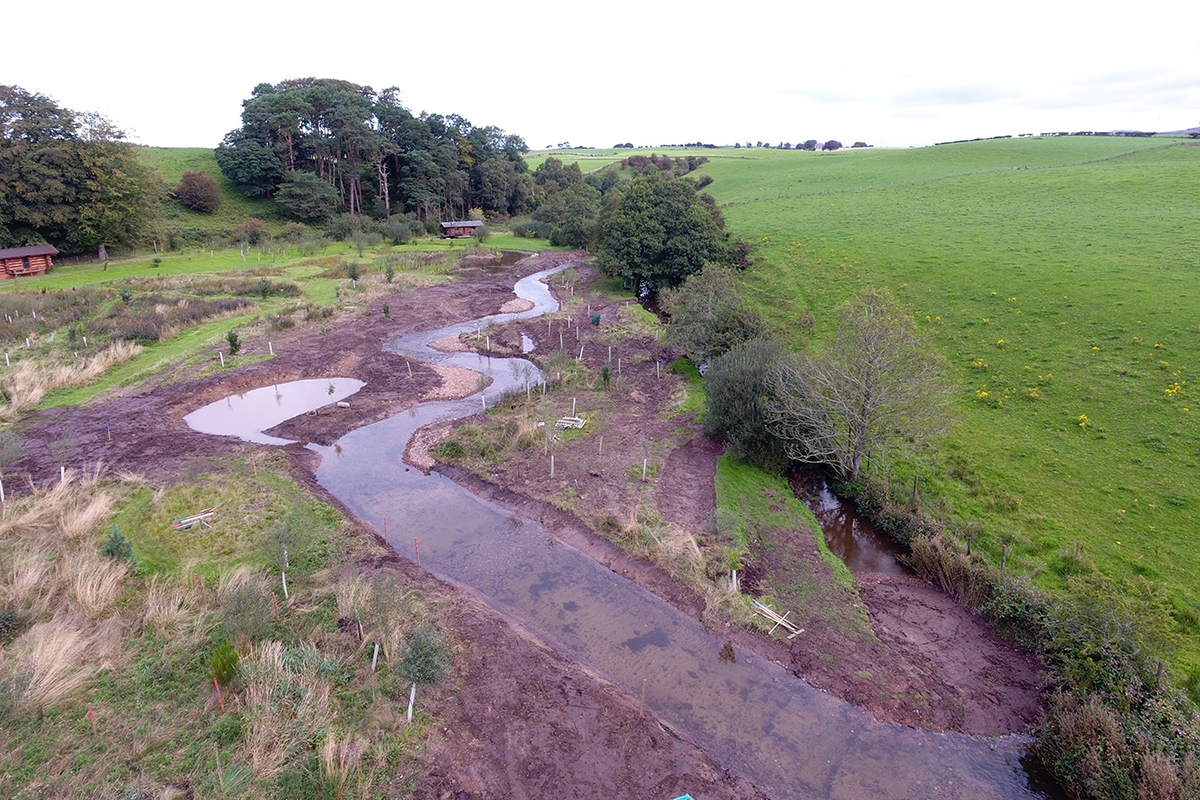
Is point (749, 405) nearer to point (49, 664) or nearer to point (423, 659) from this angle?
point (423, 659)

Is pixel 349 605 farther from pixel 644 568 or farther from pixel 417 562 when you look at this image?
pixel 644 568

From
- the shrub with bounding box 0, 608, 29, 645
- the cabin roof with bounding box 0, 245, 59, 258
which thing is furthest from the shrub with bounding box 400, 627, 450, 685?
the cabin roof with bounding box 0, 245, 59, 258

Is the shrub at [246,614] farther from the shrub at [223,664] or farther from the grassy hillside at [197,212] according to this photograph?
the grassy hillside at [197,212]

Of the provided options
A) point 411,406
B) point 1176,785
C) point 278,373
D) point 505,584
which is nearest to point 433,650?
point 505,584

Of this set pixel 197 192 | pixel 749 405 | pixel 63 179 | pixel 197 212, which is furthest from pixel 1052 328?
pixel 197 212

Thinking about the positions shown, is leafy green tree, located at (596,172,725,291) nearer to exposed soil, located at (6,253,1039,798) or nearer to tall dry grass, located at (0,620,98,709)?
exposed soil, located at (6,253,1039,798)

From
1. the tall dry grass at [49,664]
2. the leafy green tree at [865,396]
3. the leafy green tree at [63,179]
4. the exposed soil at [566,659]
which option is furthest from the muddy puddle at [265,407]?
the leafy green tree at [63,179]
